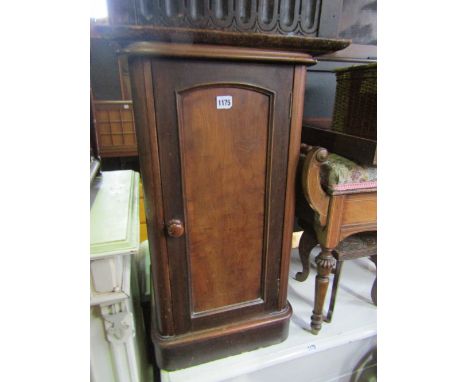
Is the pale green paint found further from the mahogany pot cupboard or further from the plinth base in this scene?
the plinth base

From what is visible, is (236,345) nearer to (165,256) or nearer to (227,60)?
(165,256)

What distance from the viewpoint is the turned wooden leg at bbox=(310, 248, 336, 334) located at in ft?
2.89

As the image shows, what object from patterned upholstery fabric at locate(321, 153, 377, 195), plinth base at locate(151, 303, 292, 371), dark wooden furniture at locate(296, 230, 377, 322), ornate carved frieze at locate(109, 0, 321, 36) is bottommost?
plinth base at locate(151, 303, 292, 371)

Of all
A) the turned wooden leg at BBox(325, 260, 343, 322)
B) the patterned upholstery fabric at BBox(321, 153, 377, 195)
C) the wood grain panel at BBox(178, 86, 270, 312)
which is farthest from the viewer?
the turned wooden leg at BBox(325, 260, 343, 322)

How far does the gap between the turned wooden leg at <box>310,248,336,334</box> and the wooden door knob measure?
464 millimetres

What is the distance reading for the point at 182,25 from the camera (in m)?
0.55

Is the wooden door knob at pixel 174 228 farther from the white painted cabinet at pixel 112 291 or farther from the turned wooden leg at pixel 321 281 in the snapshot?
the turned wooden leg at pixel 321 281

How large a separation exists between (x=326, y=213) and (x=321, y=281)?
0.26 meters

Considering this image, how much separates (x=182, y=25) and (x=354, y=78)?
2.28 feet

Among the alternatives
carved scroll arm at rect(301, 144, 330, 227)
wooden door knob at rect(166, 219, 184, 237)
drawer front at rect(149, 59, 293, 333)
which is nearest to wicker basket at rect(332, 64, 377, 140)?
carved scroll arm at rect(301, 144, 330, 227)

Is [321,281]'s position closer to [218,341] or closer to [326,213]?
[326,213]

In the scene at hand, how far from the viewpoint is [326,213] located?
80 centimetres

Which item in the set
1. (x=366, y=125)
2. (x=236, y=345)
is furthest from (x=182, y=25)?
(x=236, y=345)

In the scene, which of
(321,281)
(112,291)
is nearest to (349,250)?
(321,281)
